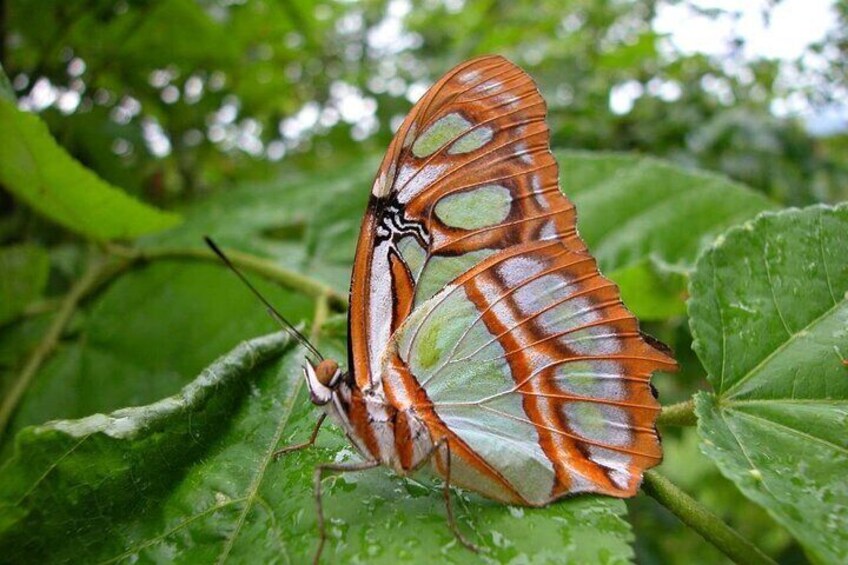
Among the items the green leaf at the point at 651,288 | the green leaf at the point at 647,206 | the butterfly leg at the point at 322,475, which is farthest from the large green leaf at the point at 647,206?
the butterfly leg at the point at 322,475

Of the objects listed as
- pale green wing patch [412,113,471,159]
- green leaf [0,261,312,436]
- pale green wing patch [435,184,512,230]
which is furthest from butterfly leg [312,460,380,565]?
green leaf [0,261,312,436]

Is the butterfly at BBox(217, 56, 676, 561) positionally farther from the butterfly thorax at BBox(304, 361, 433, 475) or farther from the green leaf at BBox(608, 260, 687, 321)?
the green leaf at BBox(608, 260, 687, 321)

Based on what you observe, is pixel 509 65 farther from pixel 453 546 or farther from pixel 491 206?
pixel 453 546

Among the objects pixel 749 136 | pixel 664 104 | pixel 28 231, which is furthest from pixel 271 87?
pixel 749 136

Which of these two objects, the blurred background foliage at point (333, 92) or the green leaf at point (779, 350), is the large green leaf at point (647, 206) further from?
the green leaf at point (779, 350)

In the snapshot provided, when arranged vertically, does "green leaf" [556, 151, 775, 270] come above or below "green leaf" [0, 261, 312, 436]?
below
